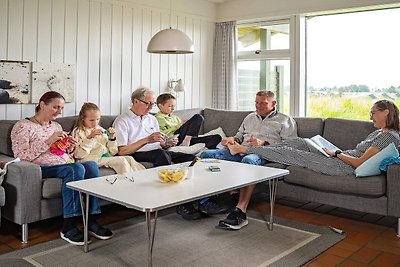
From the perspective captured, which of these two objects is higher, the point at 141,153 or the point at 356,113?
the point at 356,113

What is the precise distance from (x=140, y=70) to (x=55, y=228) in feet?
7.87

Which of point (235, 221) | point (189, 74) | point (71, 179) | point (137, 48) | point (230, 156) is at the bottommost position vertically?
point (235, 221)

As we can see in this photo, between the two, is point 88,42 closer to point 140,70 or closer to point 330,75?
point 140,70

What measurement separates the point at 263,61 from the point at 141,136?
102 inches

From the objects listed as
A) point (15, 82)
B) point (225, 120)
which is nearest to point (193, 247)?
point (225, 120)

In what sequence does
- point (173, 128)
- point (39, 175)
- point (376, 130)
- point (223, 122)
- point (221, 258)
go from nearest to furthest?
point (221, 258), point (39, 175), point (376, 130), point (173, 128), point (223, 122)

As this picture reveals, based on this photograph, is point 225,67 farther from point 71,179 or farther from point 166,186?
point 166,186

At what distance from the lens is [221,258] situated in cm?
267

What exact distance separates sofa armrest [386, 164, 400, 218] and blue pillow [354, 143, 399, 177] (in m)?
0.09

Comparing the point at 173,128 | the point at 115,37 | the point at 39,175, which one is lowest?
the point at 39,175

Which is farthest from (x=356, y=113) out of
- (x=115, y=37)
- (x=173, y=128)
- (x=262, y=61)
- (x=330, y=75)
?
(x=115, y=37)

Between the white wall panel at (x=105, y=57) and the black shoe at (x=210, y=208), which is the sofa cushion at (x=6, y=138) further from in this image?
the black shoe at (x=210, y=208)

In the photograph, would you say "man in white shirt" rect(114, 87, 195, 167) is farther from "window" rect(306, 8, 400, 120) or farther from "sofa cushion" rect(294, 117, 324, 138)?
"window" rect(306, 8, 400, 120)

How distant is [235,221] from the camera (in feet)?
10.6
